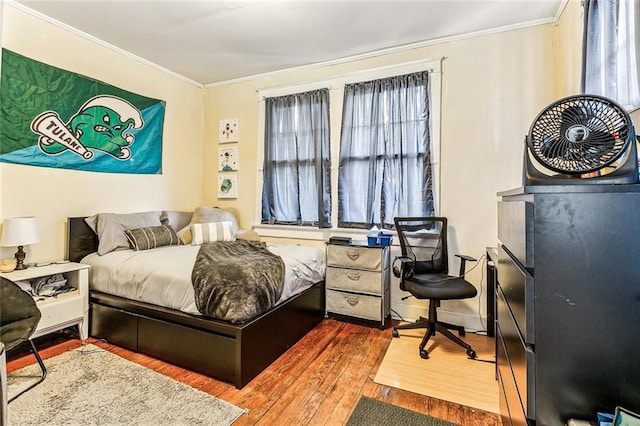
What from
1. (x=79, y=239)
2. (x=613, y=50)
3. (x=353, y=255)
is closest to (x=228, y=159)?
(x=79, y=239)

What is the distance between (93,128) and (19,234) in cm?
123

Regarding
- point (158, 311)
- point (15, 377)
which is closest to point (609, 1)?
point (158, 311)

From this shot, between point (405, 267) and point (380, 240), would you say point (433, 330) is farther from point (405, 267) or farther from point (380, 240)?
point (380, 240)

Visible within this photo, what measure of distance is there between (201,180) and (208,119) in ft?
2.72

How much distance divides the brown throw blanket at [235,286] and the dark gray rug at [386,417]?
2.79 ft

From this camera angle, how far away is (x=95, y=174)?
10.2 feet

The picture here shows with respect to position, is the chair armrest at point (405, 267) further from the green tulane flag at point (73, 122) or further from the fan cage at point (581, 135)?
the green tulane flag at point (73, 122)

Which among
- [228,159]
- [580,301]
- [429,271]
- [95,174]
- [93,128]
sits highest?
[93,128]

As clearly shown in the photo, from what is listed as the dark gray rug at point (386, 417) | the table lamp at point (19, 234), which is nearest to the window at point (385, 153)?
the dark gray rug at point (386, 417)

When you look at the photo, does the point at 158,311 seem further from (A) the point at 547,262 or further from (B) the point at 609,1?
(B) the point at 609,1

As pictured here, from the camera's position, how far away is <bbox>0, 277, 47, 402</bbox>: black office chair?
1.75m

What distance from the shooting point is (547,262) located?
3.09 feet

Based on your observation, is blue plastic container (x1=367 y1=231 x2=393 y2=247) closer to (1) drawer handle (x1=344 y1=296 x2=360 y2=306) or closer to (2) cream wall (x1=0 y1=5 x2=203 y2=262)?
(1) drawer handle (x1=344 y1=296 x2=360 y2=306)

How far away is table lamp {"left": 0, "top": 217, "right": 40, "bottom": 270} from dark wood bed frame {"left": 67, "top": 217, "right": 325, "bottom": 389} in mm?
386
